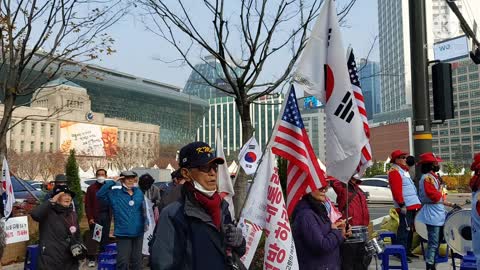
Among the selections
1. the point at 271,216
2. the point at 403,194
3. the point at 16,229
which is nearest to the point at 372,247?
the point at 271,216

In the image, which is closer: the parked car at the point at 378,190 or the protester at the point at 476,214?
the protester at the point at 476,214

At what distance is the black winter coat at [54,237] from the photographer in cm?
611

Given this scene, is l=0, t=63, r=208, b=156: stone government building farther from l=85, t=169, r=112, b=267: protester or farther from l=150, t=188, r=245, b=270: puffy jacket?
l=150, t=188, r=245, b=270: puffy jacket

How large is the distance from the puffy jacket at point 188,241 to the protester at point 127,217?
4.39 m

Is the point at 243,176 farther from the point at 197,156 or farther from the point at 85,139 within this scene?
the point at 85,139

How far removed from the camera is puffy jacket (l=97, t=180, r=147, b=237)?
7328mm

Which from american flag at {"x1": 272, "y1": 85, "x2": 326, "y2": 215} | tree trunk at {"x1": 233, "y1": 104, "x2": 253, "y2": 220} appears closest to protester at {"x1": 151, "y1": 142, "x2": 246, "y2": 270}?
american flag at {"x1": 272, "y1": 85, "x2": 326, "y2": 215}

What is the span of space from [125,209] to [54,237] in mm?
1400

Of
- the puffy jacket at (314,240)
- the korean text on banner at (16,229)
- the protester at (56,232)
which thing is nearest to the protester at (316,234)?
the puffy jacket at (314,240)

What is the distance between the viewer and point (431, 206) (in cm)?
780

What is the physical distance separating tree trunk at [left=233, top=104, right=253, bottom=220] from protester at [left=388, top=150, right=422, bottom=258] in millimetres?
2767

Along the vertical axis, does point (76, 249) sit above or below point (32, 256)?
above

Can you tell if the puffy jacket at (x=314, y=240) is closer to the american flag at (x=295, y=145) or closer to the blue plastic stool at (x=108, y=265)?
the american flag at (x=295, y=145)

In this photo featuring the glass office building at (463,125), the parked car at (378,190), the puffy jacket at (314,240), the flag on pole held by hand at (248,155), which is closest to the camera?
the puffy jacket at (314,240)
